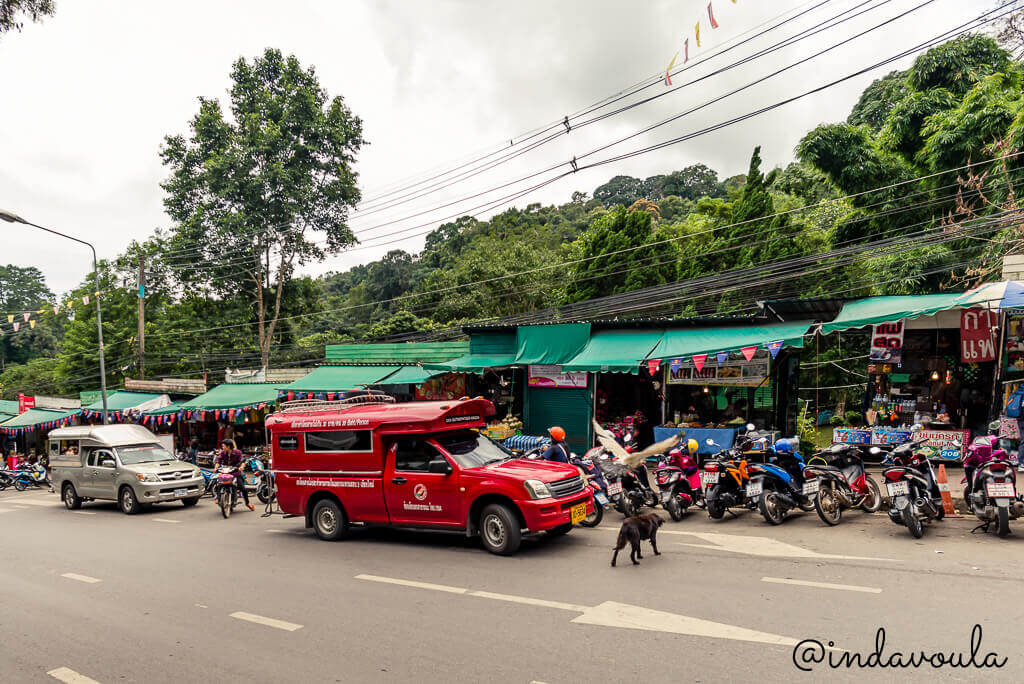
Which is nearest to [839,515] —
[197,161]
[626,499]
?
[626,499]

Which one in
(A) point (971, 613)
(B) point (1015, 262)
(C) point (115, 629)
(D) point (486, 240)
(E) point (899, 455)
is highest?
(D) point (486, 240)

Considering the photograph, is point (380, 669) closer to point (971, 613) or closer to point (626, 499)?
point (971, 613)

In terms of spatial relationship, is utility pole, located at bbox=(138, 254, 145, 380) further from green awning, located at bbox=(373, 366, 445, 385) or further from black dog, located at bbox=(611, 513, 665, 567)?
black dog, located at bbox=(611, 513, 665, 567)

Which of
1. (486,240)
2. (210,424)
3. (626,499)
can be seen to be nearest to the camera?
(626,499)

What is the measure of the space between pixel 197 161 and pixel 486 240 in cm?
2060

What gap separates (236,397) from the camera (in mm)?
24234

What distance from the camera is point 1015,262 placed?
14188mm

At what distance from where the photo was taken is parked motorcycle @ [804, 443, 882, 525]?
920 cm

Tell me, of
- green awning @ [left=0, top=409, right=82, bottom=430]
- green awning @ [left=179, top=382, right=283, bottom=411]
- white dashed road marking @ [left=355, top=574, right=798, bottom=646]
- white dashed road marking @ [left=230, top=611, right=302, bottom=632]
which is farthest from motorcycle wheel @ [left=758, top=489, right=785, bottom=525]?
green awning @ [left=0, top=409, right=82, bottom=430]

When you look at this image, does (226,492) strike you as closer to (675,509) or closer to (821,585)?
(675,509)

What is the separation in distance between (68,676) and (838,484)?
9.39 metres

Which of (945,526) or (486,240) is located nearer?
(945,526)

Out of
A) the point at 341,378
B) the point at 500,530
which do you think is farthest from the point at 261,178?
the point at 500,530

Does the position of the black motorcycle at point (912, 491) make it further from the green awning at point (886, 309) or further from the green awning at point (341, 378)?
the green awning at point (341, 378)
